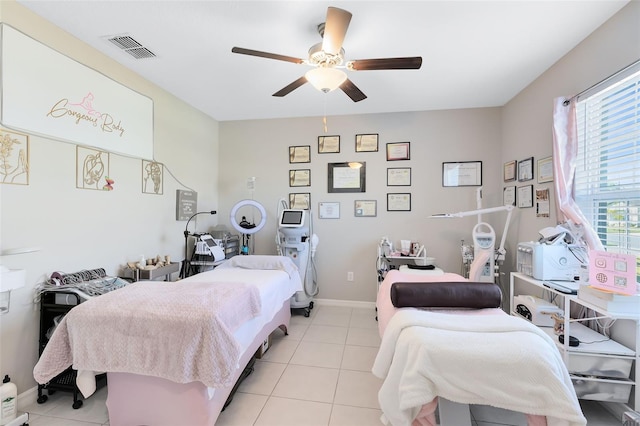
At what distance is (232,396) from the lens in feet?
6.11

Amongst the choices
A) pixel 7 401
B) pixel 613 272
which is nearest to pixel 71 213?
pixel 7 401

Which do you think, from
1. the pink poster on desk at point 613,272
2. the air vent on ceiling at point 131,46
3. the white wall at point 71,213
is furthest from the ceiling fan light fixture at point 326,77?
the pink poster on desk at point 613,272

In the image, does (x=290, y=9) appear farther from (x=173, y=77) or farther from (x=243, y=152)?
(x=243, y=152)

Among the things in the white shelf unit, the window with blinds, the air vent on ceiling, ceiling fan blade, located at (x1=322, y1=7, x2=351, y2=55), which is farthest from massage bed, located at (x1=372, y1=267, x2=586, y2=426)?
the air vent on ceiling

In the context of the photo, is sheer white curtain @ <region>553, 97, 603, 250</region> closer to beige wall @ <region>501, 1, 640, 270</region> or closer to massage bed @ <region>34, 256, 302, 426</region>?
beige wall @ <region>501, 1, 640, 270</region>

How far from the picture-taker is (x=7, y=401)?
157 cm

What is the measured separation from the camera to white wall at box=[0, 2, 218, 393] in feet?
5.63

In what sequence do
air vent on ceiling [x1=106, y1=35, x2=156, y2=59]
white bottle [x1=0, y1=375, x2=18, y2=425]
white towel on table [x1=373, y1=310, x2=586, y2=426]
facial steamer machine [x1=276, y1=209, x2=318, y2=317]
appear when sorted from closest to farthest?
white towel on table [x1=373, y1=310, x2=586, y2=426] → white bottle [x1=0, y1=375, x2=18, y2=425] → air vent on ceiling [x1=106, y1=35, x2=156, y2=59] → facial steamer machine [x1=276, y1=209, x2=318, y2=317]

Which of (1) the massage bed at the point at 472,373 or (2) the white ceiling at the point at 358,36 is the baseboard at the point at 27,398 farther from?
(2) the white ceiling at the point at 358,36

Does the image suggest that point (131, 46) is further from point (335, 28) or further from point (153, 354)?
point (153, 354)

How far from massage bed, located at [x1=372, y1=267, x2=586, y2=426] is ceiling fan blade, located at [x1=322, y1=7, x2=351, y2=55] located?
5.30ft

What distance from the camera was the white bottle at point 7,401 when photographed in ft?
5.10

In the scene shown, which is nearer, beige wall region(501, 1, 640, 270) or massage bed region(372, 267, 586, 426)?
massage bed region(372, 267, 586, 426)

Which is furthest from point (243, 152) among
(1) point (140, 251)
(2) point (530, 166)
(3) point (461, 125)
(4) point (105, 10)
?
(2) point (530, 166)
